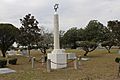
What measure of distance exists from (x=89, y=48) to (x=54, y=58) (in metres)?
19.1

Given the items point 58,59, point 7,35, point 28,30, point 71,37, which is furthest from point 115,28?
point 58,59

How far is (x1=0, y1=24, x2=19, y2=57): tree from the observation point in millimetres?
41000

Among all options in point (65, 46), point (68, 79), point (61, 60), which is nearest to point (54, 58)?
point (61, 60)

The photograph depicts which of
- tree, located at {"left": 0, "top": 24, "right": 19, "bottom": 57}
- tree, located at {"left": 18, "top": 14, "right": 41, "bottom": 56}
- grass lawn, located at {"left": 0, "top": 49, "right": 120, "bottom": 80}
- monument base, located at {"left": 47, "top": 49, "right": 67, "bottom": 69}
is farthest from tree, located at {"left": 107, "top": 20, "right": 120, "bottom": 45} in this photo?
monument base, located at {"left": 47, "top": 49, "right": 67, "bottom": 69}

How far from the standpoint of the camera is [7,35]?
135ft

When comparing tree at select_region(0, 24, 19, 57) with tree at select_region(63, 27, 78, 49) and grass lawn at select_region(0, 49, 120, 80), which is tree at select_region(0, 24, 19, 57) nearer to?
grass lawn at select_region(0, 49, 120, 80)

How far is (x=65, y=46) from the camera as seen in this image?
9044 cm

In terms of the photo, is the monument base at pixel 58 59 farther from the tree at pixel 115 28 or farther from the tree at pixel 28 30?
the tree at pixel 115 28

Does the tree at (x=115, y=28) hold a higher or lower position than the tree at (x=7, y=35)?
higher

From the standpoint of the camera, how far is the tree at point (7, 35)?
135 ft

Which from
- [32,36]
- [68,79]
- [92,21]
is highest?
[92,21]

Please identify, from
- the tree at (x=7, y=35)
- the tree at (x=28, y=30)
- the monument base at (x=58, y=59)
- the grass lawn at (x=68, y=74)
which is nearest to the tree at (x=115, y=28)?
the tree at (x=28, y=30)

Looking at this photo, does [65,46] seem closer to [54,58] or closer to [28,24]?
[28,24]

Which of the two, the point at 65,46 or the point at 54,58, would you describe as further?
the point at 65,46
